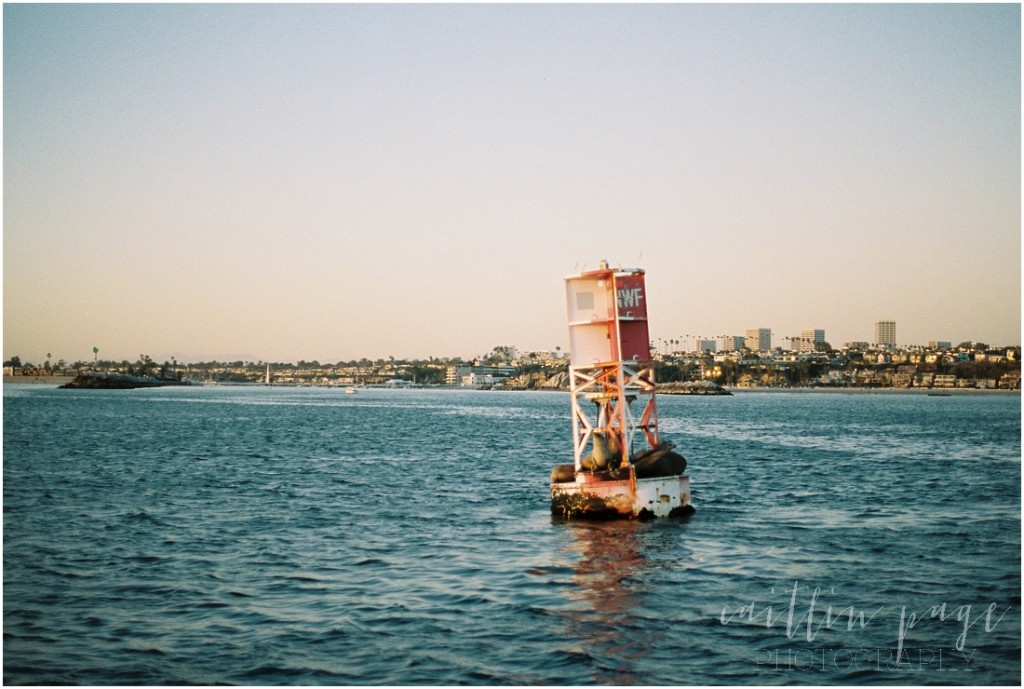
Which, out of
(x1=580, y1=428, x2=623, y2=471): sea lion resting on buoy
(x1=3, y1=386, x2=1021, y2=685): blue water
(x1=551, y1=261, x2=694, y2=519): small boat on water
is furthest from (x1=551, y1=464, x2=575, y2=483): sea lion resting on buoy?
(x1=3, y1=386, x2=1021, y2=685): blue water

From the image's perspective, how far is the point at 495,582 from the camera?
20.7m

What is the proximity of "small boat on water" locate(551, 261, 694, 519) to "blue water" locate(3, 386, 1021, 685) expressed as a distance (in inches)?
39.9

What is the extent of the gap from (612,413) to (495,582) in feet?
33.7

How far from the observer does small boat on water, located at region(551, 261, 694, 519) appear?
28.2 metres

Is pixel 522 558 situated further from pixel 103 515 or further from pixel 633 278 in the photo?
pixel 103 515

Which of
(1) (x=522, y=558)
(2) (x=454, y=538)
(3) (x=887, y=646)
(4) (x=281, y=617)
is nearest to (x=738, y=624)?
(3) (x=887, y=646)

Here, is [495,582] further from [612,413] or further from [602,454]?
[612,413]

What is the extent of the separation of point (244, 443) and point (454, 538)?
42.9 meters

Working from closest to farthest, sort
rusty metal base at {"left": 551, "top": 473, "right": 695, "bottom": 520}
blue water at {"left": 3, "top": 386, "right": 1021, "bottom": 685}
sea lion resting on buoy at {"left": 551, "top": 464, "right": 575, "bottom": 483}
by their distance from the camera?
blue water at {"left": 3, "top": 386, "right": 1021, "bottom": 685} → rusty metal base at {"left": 551, "top": 473, "right": 695, "bottom": 520} → sea lion resting on buoy at {"left": 551, "top": 464, "right": 575, "bottom": 483}

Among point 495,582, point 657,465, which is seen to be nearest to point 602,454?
point 657,465

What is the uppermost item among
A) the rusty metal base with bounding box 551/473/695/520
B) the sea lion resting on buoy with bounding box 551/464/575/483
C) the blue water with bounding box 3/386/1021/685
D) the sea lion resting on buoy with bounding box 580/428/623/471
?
the sea lion resting on buoy with bounding box 580/428/623/471

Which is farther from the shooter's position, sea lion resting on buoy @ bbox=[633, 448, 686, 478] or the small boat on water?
sea lion resting on buoy @ bbox=[633, 448, 686, 478]

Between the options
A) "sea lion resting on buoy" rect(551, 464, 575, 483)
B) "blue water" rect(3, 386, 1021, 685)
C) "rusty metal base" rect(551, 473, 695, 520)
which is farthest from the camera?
"sea lion resting on buoy" rect(551, 464, 575, 483)

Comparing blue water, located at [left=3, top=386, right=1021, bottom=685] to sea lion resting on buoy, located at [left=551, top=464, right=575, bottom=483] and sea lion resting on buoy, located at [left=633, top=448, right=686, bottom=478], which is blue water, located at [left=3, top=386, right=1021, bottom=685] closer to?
sea lion resting on buoy, located at [left=551, top=464, right=575, bottom=483]
